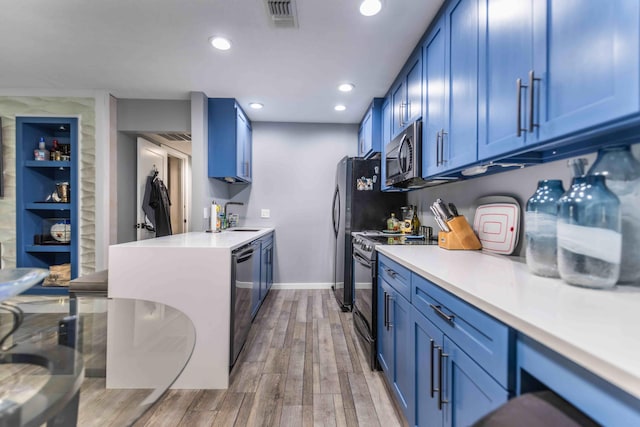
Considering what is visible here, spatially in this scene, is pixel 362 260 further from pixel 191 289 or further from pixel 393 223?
pixel 191 289

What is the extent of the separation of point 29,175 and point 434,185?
179 inches

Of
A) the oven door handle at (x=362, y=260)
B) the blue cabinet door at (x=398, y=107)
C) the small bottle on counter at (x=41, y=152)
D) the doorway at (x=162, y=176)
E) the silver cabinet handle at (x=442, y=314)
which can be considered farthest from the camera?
the doorway at (x=162, y=176)

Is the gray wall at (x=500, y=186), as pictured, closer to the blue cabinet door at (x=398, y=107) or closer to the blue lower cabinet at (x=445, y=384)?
the blue cabinet door at (x=398, y=107)

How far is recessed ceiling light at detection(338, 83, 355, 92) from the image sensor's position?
9.24 feet

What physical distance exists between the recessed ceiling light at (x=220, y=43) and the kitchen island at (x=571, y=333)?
2191 millimetres

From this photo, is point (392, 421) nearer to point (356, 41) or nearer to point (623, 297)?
point (623, 297)

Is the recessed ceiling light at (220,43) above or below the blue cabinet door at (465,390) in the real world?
above

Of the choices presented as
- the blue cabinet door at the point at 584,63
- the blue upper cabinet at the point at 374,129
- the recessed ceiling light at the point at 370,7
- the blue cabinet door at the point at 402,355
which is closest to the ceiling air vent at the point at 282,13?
the recessed ceiling light at the point at 370,7

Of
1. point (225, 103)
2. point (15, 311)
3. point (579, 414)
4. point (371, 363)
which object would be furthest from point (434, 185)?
point (15, 311)

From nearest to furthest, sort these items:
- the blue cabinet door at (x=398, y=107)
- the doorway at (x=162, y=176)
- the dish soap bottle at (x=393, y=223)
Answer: the blue cabinet door at (x=398, y=107) < the dish soap bottle at (x=393, y=223) < the doorway at (x=162, y=176)

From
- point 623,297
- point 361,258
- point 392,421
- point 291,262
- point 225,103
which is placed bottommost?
point 392,421

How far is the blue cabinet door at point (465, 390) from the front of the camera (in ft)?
2.56

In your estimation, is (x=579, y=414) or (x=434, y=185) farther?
(x=434, y=185)

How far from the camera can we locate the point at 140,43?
2145mm
